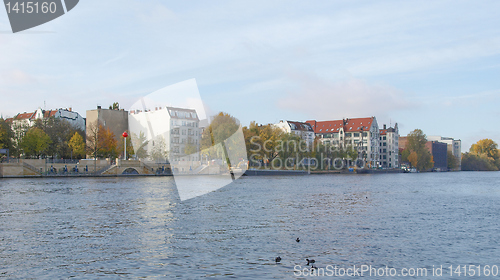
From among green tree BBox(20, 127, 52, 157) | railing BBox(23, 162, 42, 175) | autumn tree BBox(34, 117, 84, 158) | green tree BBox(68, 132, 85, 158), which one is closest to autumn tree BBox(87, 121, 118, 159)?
green tree BBox(68, 132, 85, 158)

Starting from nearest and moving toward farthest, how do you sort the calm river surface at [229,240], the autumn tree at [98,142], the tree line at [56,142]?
the calm river surface at [229,240], the tree line at [56,142], the autumn tree at [98,142]

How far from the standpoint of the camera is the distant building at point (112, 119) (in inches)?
5812

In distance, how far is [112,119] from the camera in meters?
150

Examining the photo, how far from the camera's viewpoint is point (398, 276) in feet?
53.3

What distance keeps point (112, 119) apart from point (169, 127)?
1822 cm

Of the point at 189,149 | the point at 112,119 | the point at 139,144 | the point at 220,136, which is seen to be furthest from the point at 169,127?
the point at 220,136

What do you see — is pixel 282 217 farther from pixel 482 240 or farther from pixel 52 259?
pixel 52 259

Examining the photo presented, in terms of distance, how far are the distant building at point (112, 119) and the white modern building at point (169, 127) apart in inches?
148

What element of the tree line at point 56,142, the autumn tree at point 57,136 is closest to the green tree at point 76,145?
the tree line at point 56,142

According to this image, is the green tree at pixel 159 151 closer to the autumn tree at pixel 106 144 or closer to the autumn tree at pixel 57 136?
the autumn tree at pixel 106 144

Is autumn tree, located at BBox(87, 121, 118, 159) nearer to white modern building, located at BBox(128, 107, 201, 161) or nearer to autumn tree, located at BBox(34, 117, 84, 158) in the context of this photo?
autumn tree, located at BBox(34, 117, 84, 158)

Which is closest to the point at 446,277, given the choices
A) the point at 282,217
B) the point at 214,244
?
the point at 214,244

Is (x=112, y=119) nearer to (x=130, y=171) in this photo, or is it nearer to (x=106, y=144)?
(x=106, y=144)

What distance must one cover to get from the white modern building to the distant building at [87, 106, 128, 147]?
3768mm
